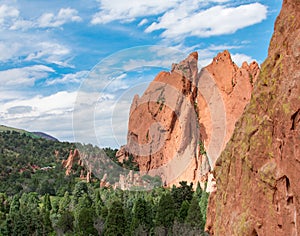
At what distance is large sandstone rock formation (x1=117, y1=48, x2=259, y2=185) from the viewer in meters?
69.8

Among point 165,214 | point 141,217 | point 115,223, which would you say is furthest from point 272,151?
point 141,217

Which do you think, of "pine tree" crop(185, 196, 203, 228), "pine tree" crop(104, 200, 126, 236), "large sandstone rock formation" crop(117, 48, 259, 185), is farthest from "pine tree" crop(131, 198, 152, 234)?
"large sandstone rock formation" crop(117, 48, 259, 185)

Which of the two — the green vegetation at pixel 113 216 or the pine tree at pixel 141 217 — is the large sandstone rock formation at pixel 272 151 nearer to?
the green vegetation at pixel 113 216

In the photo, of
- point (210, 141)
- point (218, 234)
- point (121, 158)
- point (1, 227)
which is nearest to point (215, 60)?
point (210, 141)

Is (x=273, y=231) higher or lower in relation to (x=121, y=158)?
lower

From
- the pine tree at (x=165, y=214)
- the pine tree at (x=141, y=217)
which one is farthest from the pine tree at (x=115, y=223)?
the pine tree at (x=165, y=214)

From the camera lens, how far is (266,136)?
14.3 metres

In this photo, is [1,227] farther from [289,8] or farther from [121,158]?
[121,158]

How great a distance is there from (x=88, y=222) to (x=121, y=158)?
45.4 m

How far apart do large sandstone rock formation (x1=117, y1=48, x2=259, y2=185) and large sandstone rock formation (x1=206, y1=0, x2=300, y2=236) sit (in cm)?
5062

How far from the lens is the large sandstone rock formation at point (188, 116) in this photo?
6975 centimetres

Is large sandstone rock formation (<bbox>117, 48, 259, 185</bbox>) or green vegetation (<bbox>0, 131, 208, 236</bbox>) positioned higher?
large sandstone rock formation (<bbox>117, 48, 259, 185</bbox>)

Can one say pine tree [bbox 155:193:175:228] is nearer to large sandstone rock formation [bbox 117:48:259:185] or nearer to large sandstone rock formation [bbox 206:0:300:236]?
large sandstone rock formation [bbox 206:0:300:236]

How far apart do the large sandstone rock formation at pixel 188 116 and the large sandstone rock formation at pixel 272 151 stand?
50.6 metres
